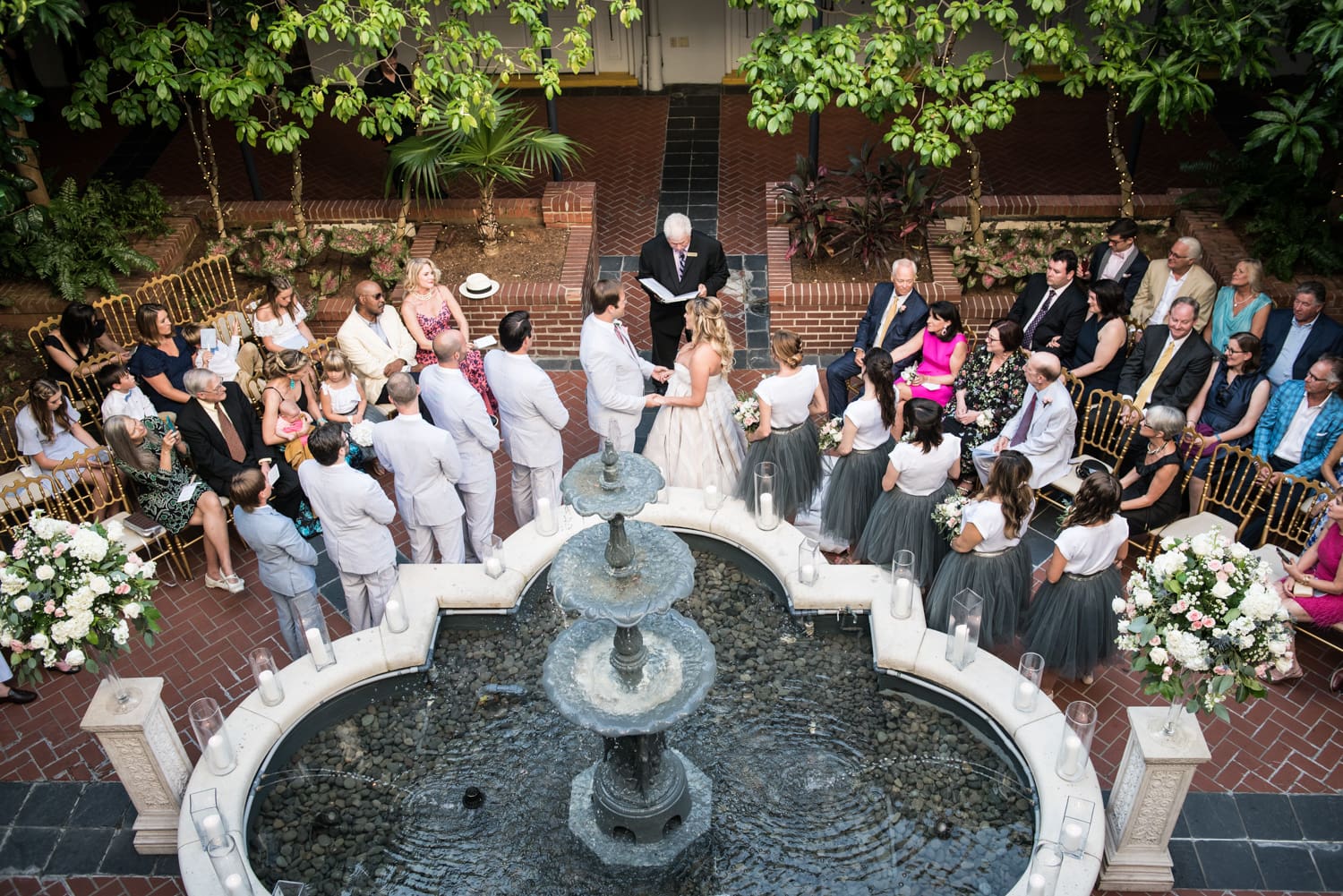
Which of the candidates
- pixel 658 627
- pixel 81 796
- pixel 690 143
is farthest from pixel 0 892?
pixel 690 143

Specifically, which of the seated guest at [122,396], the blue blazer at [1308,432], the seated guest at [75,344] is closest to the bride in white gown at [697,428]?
the seated guest at [122,396]

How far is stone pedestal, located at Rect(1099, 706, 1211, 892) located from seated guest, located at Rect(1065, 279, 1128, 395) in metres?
3.58

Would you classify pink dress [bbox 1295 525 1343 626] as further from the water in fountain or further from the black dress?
the water in fountain

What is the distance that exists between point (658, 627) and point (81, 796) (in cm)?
367

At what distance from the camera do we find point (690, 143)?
47.6ft

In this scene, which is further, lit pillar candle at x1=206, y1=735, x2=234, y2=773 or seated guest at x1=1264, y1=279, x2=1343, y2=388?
seated guest at x1=1264, y1=279, x2=1343, y2=388

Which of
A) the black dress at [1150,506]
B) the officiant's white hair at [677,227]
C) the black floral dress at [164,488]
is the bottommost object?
the black dress at [1150,506]

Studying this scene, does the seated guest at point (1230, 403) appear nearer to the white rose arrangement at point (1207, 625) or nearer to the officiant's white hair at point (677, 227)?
the white rose arrangement at point (1207, 625)

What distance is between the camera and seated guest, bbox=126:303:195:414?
356 inches

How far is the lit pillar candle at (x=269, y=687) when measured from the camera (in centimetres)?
671

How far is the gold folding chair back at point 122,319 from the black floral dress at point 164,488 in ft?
8.40

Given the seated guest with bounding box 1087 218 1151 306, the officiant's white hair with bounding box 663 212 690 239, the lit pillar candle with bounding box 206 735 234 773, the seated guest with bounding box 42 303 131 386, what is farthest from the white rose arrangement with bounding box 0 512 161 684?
the seated guest with bounding box 1087 218 1151 306

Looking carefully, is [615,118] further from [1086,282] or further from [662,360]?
[1086,282]

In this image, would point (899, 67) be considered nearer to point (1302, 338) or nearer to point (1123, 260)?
point (1123, 260)
